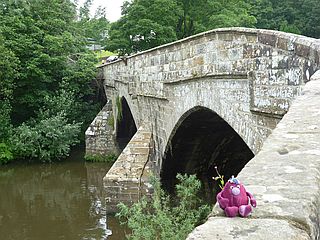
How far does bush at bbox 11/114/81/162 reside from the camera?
57.0 feet

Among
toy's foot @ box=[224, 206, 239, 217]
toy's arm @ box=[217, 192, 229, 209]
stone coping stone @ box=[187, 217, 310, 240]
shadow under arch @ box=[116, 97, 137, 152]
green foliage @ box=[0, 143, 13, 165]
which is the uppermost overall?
toy's arm @ box=[217, 192, 229, 209]

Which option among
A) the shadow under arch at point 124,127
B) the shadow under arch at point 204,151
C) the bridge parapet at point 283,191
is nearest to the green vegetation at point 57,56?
the shadow under arch at point 124,127

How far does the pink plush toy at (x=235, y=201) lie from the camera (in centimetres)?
181

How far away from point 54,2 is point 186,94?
15.6 meters

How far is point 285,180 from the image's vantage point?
7.10 feet

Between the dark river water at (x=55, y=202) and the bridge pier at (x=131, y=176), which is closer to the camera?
the dark river water at (x=55, y=202)

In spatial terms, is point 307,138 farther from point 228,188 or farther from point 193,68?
point 193,68

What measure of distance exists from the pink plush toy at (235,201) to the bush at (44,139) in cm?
1612

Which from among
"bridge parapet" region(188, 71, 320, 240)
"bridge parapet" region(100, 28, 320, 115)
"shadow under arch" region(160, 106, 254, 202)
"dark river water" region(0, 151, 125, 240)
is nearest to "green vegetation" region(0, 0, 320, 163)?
"dark river water" region(0, 151, 125, 240)

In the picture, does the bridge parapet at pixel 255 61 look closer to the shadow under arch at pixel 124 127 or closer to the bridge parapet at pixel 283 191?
the bridge parapet at pixel 283 191

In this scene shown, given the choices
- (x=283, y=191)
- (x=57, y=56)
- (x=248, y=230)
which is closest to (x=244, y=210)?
(x=248, y=230)

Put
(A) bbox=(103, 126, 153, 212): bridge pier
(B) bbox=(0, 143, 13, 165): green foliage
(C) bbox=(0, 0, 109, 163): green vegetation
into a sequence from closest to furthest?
1. (A) bbox=(103, 126, 153, 212): bridge pier
2. (B) bbox=(0, 143, 13, 165): green foliage
3. (C) bbox=(0, 0, 109, 163): green vegetation

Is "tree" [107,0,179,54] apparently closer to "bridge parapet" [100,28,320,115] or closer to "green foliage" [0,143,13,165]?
"green foliage" [0,143,13,165]

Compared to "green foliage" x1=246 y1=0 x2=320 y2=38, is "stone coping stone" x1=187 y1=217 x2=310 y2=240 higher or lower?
lower
